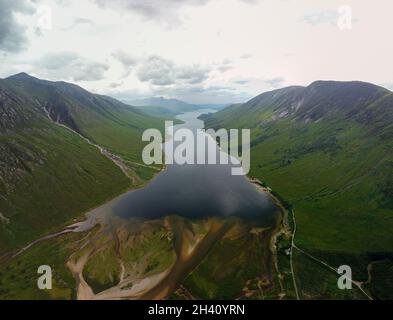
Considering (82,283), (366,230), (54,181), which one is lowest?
(82,283)

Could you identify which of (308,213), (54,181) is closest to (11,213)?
(54,181)

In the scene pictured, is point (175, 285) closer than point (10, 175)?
Yes

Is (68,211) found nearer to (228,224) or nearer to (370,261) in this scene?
(228,224)

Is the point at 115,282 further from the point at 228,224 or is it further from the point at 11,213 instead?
the point at 11,213

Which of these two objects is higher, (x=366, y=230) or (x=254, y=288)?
(x=366, y=230)

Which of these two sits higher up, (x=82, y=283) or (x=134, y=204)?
(x=134, y=204)

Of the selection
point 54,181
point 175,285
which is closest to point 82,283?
point 175,285
